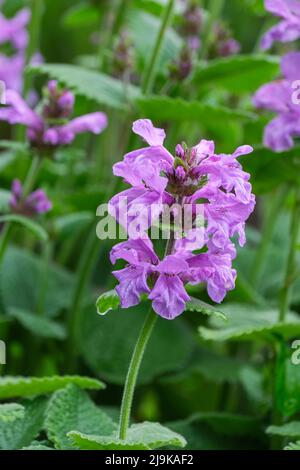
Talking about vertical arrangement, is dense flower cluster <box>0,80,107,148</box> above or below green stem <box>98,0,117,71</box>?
below

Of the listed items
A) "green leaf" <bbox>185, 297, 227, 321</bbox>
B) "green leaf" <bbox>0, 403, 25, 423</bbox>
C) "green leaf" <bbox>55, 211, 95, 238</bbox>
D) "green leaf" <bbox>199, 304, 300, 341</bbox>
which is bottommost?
"green leaf" <bbox>0, 403, 25, 423</bbox>

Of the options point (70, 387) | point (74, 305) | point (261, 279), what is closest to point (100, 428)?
point (70, 387)

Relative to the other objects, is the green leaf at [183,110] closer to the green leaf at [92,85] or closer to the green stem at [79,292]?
the green leaf at [92,85]

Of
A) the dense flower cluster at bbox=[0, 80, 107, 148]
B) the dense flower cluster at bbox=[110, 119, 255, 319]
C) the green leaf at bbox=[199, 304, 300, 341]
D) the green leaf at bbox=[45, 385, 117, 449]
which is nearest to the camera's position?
the dense flower cluster at bbox=[110, 119, 255, 319]

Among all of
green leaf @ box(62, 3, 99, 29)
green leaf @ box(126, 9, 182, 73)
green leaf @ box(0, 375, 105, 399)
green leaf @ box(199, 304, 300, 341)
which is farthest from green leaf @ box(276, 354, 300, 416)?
green leaf @ box(62, 3, 99, 29)

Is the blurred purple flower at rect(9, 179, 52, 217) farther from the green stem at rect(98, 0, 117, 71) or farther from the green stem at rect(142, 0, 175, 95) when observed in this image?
the green stem at rect(98, 0, 117, 71)

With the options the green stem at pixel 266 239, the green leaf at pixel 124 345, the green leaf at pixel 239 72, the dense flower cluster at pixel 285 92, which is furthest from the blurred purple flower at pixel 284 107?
the green leaf at pixel 124 345
